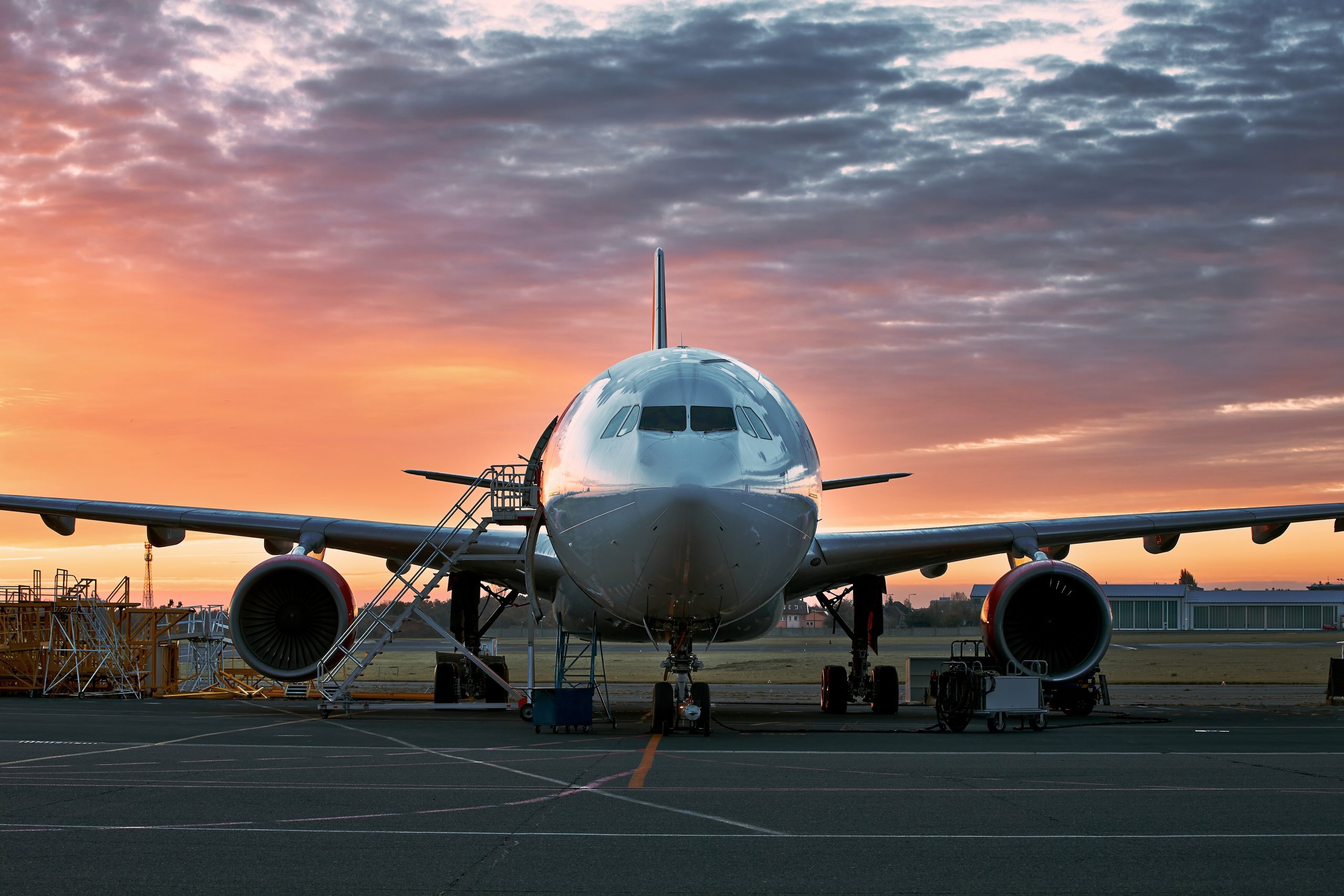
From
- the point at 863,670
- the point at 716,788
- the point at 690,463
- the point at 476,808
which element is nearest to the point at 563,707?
the point at 690,463

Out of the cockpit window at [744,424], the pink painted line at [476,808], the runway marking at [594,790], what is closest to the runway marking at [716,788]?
the pink painted line at [476,808]

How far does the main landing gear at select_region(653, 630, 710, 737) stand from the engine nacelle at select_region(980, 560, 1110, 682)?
558cm

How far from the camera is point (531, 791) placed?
33.3 ft

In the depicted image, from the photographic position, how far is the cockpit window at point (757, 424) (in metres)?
15.1

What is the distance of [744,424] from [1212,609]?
419ft

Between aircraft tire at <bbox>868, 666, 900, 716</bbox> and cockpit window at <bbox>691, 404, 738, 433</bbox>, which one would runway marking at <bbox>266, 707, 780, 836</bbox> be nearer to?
cockpit window at <bbox>691, 404, 738, 433</bbox>

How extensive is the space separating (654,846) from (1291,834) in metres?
3.79

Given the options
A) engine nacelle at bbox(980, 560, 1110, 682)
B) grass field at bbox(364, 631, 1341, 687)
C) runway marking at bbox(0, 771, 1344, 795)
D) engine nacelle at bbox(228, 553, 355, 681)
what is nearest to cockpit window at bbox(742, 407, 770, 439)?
runway marking at bbox(0, 771, 1344, 795)

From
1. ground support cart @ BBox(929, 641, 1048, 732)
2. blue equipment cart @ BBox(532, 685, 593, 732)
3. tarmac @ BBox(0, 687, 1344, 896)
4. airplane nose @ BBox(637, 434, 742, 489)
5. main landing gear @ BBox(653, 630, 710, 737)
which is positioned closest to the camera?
tarmac @ BBox(0, 687, 1344, 896)

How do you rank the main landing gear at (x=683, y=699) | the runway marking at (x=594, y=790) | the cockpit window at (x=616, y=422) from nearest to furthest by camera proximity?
the runway marking at (x=594, y=790), the cockpit window at (x=616, y=422), the main landing gear at (x=683, y=699)

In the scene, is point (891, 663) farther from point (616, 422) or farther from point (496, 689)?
point (616, 422)

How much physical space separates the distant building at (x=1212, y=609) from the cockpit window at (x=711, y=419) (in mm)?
113865

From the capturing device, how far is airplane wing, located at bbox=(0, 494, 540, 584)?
2131 cm

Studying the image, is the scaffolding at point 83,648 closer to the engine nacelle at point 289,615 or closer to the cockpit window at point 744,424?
the engine nacelle at point 289,615
